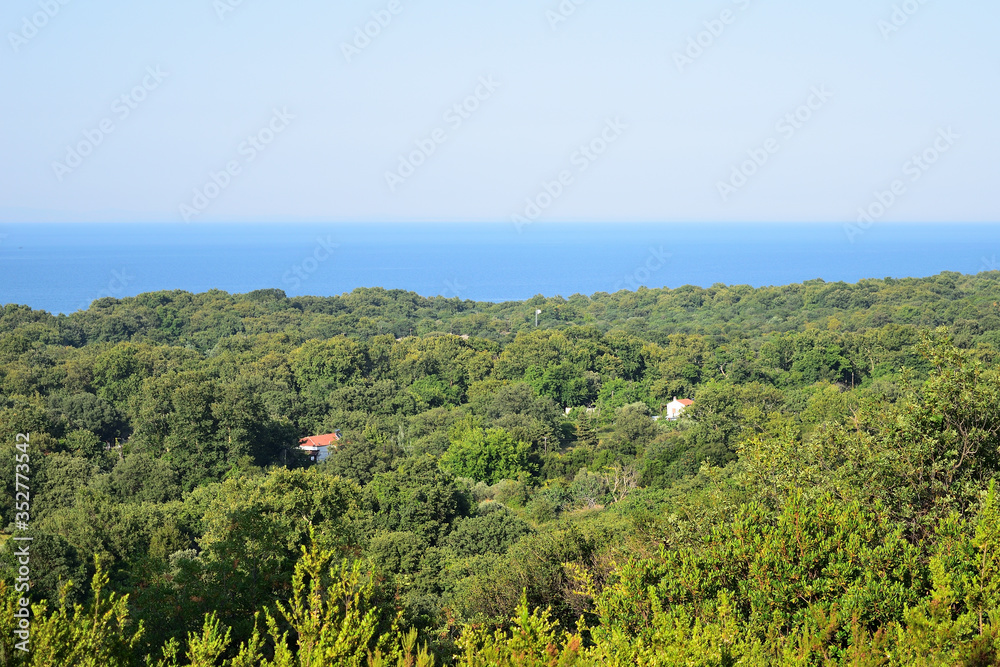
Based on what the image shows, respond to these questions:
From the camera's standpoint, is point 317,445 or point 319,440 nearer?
point 317,445

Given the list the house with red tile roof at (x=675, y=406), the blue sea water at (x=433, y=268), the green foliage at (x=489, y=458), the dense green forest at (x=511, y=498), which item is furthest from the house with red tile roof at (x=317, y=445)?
the blue sea water at (x=433, y=268)

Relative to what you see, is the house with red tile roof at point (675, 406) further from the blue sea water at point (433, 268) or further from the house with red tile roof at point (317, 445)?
the blue sea water at point (433, 268)

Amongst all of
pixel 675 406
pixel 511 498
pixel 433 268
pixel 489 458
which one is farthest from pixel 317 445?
pixel 433 268

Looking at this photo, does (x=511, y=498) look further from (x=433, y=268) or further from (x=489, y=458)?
(x=433, y=268)

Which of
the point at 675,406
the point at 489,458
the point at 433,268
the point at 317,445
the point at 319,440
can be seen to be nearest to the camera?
the point at 489,458

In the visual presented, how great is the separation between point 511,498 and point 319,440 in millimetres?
9602

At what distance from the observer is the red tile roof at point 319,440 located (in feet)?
92.0

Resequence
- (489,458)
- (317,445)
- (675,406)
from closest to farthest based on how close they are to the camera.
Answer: (489,458), (317,445), (675,406)

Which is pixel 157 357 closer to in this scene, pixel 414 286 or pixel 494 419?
pixel 494 419

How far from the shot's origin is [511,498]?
22016mm

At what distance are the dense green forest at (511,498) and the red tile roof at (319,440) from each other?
111cm

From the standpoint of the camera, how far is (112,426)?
2939 centimetres

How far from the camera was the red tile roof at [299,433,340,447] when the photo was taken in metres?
28.0

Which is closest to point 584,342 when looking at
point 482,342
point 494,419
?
point 482,342
